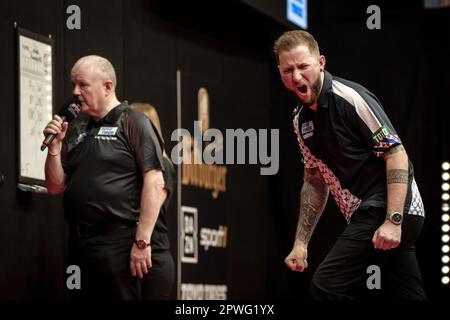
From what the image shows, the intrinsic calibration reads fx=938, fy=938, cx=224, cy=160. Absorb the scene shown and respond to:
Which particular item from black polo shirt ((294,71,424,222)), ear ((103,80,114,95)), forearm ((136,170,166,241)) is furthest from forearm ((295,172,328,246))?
ear ((103,80,114,95))

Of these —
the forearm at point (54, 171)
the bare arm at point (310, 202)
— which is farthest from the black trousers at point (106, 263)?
the bare arm at point (310, 202)

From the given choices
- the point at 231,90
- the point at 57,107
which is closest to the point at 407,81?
the point at 231,90

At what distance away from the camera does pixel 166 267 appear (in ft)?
14.9

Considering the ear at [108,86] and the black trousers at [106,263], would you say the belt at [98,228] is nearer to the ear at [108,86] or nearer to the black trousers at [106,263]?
the black trousers at [106,263]

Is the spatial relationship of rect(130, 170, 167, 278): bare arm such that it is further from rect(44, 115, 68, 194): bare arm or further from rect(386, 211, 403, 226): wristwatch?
rect(386, 211, 403, 226): wristwatch

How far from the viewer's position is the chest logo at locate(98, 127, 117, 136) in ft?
14.2

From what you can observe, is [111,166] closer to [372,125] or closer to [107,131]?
[107,131]

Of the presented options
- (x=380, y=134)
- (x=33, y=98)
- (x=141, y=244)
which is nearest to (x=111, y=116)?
(x=141, y=244)

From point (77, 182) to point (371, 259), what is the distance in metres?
1.48

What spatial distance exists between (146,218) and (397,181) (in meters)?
1.29

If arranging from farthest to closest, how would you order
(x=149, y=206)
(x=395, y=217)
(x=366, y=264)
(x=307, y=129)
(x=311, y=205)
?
(x=149, y=206) → (x=311, y=205) → (x=307, y=129) → (x=366, y=264) → (x=395, y=217)

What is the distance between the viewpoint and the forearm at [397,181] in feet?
11.3

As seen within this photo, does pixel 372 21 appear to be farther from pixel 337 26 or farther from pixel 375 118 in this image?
pixel 375 118

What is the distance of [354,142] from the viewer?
361cm
